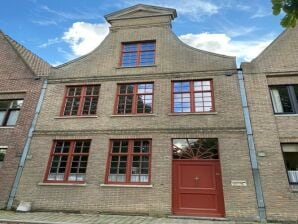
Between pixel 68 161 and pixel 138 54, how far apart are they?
6.49 meters

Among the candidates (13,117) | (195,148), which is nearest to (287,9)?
(195,148)

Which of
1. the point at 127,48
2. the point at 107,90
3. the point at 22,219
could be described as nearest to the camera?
the point at 22,219

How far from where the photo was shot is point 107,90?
11875 mm

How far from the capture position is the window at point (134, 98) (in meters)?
11.3

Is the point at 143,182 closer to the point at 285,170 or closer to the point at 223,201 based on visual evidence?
the point at 223,201

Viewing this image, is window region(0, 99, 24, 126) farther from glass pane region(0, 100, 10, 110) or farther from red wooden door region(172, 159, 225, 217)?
red wooden door region(172, 159, 225, 217)

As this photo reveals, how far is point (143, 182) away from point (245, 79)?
6.42 m

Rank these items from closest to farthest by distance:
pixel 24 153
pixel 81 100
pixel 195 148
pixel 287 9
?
A: 1. pixel 287 9
2. pixel 195 148
3. pixel 24 153
4. pixel 81 100

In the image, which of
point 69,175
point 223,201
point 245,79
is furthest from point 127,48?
point 223,201

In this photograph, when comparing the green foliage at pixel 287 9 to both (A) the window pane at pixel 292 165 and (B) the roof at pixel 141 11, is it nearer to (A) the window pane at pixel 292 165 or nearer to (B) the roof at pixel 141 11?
(A) the window pane at pixel 292 165

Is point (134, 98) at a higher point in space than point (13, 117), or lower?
higher

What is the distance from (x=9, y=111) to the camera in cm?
1234

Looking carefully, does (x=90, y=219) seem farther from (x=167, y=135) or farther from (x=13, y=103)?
(x=13, y=103)

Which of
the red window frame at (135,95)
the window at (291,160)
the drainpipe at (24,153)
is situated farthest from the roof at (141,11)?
the window at (291,160)
